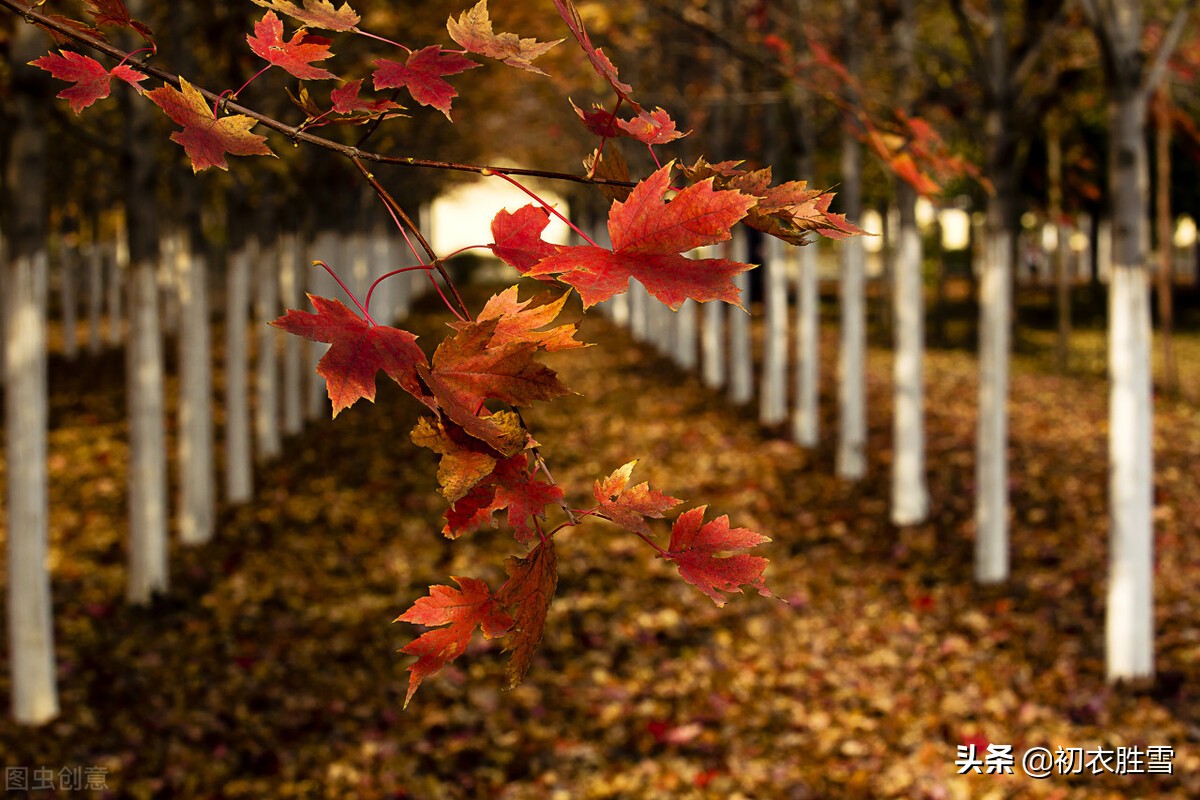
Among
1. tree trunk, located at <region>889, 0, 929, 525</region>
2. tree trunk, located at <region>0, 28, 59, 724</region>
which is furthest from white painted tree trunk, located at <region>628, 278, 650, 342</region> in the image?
tree trunk, located at <region>0, 28, 59, 724</region>

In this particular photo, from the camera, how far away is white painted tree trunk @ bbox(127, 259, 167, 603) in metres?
7.29

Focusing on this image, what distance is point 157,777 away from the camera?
5.52 m

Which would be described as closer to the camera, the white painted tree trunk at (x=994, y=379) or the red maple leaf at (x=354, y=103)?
the red maple leaf at (x=354, y=103)

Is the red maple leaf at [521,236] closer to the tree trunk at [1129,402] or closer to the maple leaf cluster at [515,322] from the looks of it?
the maple leaf cluster at [515,322]

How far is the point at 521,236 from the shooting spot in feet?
3.30

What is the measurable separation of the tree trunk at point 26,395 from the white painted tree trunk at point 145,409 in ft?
4.16

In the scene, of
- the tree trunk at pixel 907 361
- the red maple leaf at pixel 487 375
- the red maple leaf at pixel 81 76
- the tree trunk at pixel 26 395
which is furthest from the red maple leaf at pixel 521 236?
the tree trunk at pixel 907 361

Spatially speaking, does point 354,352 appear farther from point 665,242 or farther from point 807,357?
point 807,357

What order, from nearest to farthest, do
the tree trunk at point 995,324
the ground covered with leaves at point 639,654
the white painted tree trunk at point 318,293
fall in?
the ground covered with leaves at point 639,654, the tree trunk at point 995,324, the white painted tree trunk at point 318,293

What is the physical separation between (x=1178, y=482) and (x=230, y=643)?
8163mm

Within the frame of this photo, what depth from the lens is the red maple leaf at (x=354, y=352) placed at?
0.87 meters

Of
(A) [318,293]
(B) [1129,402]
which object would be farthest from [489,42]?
(A) [318,293]

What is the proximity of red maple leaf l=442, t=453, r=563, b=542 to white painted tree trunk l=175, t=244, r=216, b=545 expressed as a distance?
8273 millimetres

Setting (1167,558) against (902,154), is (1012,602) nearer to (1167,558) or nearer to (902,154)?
(1167,558)
